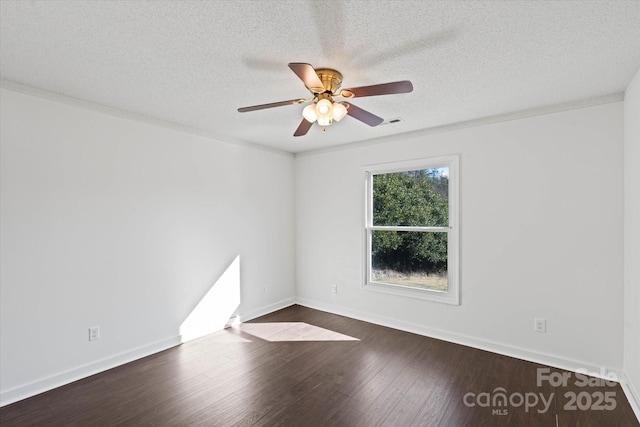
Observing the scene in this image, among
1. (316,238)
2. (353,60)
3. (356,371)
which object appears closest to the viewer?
(353,60)

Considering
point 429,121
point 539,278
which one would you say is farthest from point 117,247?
point 539,278

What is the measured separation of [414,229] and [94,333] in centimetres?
351

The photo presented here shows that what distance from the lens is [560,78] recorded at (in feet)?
7.65

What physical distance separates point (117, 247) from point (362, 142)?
3.09 m

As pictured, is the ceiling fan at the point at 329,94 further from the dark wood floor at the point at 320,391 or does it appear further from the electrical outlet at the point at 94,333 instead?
the electrical outlet at the point at 94,333

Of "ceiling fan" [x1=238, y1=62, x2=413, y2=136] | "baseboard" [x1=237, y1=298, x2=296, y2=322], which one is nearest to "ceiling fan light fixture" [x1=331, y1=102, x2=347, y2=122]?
"ceiling fan" [x1=238, y1=62, x2=413, y2=136]

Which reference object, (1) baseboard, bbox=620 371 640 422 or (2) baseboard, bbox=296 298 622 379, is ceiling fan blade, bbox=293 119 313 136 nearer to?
(2) baseboard, bbox=296 298 622 379

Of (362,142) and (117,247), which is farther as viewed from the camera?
(362,142)

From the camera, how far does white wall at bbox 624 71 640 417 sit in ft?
7.39

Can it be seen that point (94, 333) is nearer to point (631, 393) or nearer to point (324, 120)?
point (324, 120)

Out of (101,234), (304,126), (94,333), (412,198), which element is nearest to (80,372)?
(94,333)

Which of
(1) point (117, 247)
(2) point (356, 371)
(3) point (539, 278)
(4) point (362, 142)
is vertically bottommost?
(2) point (356, 371)

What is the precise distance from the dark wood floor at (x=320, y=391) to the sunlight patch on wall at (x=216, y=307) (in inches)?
9.5

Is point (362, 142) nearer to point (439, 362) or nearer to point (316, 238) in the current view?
point (316, 238)
